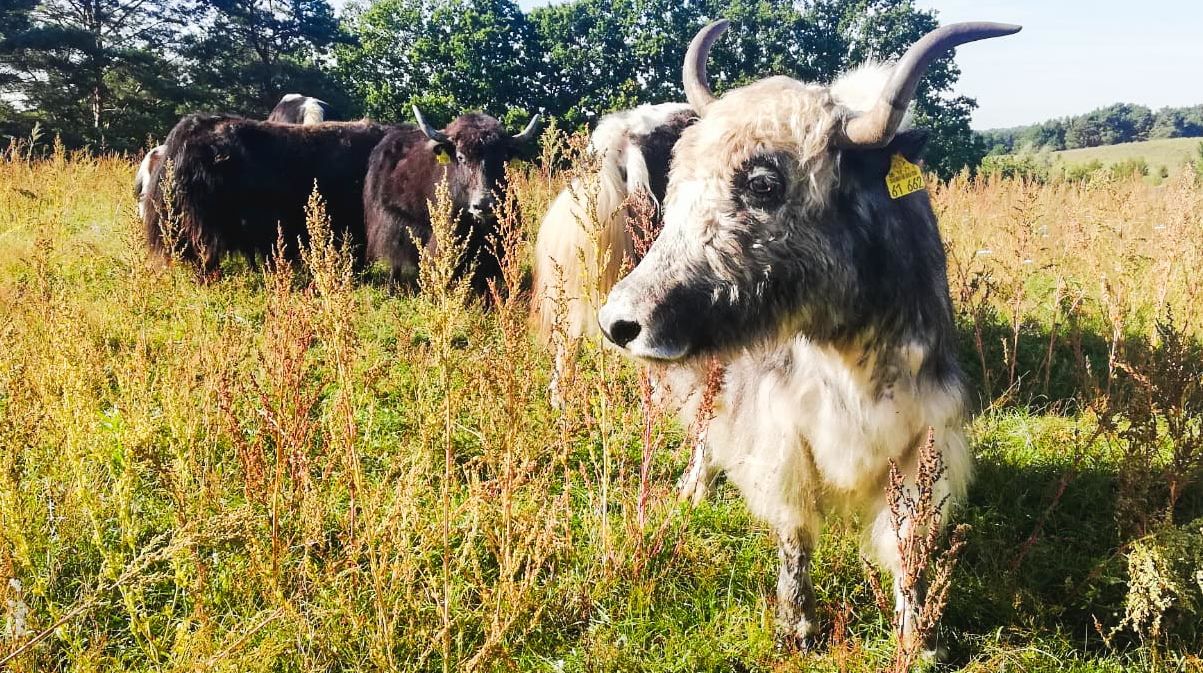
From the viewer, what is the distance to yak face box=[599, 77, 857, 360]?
1.90 meters

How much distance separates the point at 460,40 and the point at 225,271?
1048 inches

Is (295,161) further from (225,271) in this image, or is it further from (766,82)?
(766,82)

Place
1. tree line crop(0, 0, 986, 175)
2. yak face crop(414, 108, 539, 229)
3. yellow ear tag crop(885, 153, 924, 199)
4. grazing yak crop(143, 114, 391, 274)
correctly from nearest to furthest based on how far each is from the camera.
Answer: yellow ear tag crop(885, 153, 924, 199)
yak face crop(414, 108, 539, 229)
grazing yak crop(143, 114, 391, 274)
tree line crop(0, 0, 986, 175)

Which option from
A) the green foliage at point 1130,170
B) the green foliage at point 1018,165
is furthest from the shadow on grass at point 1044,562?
the green foliage at point 1018,165

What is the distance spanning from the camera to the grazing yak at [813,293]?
6.27 feet

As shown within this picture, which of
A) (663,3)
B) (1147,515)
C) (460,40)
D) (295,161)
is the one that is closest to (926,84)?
(663,3)

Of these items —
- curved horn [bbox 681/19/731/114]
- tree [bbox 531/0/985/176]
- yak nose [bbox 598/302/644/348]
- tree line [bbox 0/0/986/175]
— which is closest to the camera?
yak nose [bbox 598/302/644/348]

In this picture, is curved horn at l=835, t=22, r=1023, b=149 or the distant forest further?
the distant forest

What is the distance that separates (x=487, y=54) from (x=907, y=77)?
1245 inches

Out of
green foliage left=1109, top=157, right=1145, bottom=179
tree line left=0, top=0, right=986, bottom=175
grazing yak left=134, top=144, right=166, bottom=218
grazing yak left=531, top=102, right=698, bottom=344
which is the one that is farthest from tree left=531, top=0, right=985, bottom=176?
grazing yak left=531, top=102, right=698, bottom=344

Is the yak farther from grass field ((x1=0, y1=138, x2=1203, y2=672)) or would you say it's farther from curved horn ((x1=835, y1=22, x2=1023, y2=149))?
curved horn ((x1=835, y1=22, x2=1023, y2=149))

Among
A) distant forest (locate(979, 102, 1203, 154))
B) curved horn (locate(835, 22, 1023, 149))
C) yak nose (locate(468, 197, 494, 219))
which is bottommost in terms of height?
yak nose (locate(468, 197, 494, 219))

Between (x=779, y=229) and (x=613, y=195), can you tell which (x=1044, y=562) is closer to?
(x=779, y=229)

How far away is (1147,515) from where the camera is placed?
7.66ft
